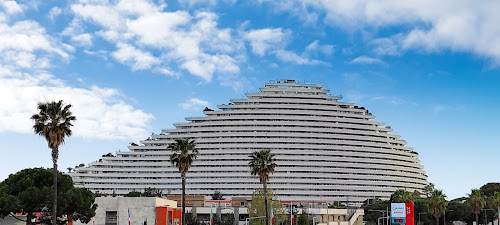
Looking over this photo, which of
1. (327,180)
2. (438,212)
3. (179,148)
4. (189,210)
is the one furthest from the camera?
(327,180)

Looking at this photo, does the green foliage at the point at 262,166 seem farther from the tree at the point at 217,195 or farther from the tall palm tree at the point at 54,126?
the tree at the point at 217,195

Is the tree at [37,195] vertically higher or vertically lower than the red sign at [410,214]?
higher

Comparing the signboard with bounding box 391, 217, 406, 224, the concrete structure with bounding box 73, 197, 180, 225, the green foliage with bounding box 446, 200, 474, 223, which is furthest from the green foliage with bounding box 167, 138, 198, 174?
the green foliage with bounding box 446, 200, 474, 223

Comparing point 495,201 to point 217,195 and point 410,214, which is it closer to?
point 410,214

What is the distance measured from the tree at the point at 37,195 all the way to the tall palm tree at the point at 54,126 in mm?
11186

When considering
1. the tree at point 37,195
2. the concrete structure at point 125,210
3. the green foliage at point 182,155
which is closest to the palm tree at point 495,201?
the concrete structure at point 125,210

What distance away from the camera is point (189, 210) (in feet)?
451

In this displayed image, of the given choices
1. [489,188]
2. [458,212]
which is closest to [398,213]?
[458,212]

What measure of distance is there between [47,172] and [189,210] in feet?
243

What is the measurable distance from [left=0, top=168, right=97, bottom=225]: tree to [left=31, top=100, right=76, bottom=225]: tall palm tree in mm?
11186

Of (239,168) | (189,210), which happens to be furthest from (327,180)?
(189,210)

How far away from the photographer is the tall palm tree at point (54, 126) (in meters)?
51.8

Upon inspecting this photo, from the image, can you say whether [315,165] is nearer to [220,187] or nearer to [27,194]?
[220,187]

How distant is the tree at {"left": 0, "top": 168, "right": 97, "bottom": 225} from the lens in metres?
62.0
